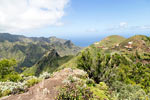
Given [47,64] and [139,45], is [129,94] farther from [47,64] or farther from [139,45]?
[47,64]

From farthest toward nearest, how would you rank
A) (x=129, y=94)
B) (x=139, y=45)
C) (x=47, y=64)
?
(x=47, y=64), (x=139, y=45), (x=129, y=94)

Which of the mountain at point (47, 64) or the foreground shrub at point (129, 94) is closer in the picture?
the foreground shrub at point (129, 94)

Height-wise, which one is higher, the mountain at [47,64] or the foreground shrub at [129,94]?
the foreground shrub at [129,94]

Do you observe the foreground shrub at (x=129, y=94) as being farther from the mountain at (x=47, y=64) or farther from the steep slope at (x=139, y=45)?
the mountain at (x=47, y=64)

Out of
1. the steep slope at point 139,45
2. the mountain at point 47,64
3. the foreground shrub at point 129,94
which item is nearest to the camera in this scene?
the foreground shrub at point 129,94

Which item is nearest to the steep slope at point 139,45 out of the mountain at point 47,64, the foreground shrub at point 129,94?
the mountain at point 47,64

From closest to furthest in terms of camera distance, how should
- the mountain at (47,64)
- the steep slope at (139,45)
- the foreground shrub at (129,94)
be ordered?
the foreground shrub at (129,94) → the steep slope at (139,45) → the mountain at (47,64)

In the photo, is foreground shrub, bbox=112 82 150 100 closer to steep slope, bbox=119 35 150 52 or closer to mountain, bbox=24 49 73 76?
steep slope, bbox=119 35 150 52

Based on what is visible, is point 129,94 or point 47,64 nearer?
point 129,94

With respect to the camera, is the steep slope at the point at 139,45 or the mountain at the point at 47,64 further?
the mountain at the point at 47,64

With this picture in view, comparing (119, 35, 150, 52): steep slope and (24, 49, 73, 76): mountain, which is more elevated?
(119, 35, 150, 52): steep slope

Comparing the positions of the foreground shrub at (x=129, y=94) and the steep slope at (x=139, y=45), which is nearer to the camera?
the foreground shrub at (x=129, y=94)

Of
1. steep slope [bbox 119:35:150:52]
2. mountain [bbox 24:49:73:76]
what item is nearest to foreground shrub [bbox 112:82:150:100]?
steep slope [bbox 119:35:150:52]

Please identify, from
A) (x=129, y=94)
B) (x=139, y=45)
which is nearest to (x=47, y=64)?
(x=139, y=45)
